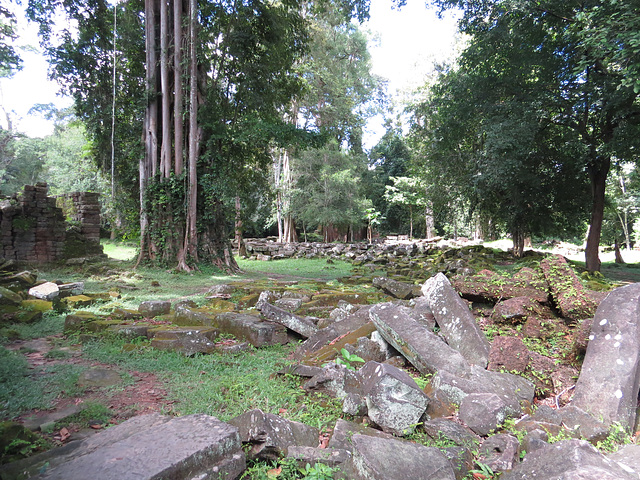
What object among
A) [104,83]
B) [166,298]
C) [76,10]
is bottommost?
[166,298]

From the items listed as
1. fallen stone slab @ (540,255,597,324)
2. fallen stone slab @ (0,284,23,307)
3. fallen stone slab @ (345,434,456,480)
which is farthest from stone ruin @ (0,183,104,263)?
fallen stone slab @ (540,255,597,324)

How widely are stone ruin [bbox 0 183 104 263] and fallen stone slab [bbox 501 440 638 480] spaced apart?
13.5m

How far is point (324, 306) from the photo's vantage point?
6055mm

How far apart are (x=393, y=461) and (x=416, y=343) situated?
5.21ft

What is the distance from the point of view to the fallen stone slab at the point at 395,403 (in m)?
2.51

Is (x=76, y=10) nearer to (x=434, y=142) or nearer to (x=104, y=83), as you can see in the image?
(x=104, y=83)

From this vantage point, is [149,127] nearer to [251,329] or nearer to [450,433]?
[251,329]

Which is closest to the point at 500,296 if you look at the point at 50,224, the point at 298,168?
the point at 50,224

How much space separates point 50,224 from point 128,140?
3682mm

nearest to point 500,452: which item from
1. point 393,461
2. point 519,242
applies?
point 393,461

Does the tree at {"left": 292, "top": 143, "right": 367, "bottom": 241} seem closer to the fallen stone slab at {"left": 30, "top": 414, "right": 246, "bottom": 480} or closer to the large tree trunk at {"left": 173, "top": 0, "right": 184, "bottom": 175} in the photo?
the large tree trunk at {"left": 173, "top": 0, "right": 184, "bottom": 175}

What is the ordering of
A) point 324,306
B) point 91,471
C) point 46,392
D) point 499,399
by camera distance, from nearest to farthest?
point 91,471
point 499,399
point 46,392
point 324,306

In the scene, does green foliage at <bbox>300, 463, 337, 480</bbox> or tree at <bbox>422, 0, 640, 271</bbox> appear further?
tree at <bbox>422, 0, 640, 271</bbox>

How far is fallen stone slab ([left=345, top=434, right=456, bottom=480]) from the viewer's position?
6.27ft
